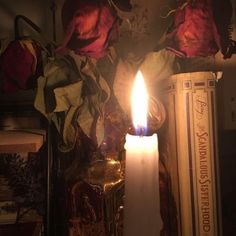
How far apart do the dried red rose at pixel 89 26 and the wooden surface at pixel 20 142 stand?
0.15 meters

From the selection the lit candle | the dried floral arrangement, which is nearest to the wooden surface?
the dried floral arrangement

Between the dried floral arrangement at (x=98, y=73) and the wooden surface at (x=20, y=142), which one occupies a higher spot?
the dried floral arrangement at (x=98, y=73)

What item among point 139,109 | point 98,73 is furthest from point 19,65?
point 139,109

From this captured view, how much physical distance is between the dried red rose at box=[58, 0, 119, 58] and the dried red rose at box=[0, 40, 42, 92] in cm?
9

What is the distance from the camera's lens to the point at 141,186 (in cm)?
35

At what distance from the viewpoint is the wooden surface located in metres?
0.46

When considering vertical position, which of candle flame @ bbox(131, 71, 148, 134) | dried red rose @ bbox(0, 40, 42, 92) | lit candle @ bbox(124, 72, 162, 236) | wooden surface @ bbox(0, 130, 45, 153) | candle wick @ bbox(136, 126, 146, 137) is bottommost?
lit candle @ bbox(124, 72, 162, 236)

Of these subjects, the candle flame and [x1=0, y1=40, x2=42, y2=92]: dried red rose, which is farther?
[x1=0, y1=40, x2=42, y2=92]: dried red rose

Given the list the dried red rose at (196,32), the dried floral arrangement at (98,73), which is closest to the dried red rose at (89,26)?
the dried floral arrangement at (98,73)

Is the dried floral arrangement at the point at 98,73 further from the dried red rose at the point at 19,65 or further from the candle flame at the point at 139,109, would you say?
the candle flame at the point at 139,109

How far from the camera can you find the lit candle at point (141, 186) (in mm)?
352

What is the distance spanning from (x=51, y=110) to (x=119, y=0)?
0.22m

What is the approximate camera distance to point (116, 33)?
0.52 m

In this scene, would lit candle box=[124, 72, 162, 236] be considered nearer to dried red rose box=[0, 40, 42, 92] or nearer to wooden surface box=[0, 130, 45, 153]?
wooden surface box=[0, 130, 45, 153]
